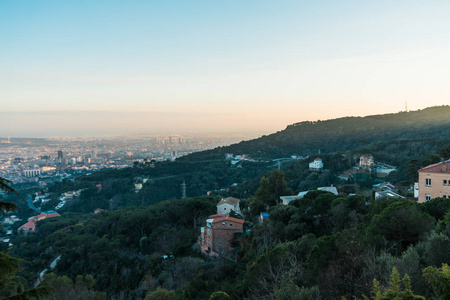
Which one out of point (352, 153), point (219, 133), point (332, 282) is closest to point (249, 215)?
point (332, 282)

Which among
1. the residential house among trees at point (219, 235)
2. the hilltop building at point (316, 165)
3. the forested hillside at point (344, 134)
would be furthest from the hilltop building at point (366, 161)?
the residential house among trees at point (219, 235)

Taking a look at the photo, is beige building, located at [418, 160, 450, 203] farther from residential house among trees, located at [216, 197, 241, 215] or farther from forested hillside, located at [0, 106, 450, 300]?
residential house among trees, located at [216, 197, 241, 215]

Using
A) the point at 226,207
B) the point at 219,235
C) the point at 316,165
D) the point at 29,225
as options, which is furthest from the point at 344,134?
→ the point at 219,235

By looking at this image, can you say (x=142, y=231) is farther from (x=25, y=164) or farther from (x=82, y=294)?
(x=25, y=164)

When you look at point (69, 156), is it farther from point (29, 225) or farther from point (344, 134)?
point (344, 134)

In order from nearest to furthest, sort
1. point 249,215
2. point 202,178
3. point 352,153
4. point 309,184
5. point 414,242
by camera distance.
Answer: point 414,242
point 249,215
point 309,184
point 352,153
point 202,178

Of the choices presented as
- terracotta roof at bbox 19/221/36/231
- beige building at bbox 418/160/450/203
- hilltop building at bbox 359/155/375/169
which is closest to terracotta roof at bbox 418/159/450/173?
beige building at bbox 418/160/450/203

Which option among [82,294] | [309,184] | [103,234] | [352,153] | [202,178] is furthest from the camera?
[202,178]
